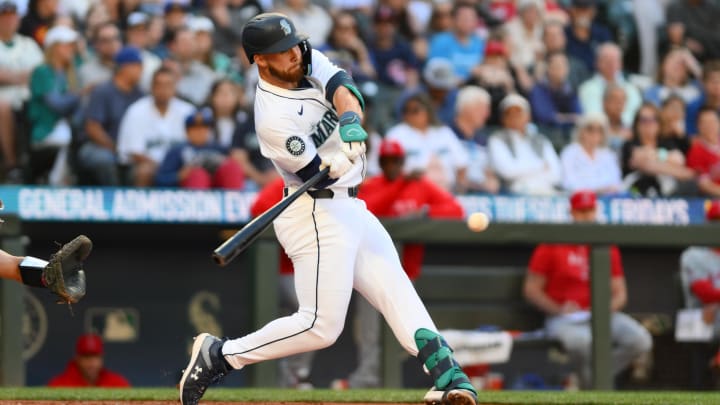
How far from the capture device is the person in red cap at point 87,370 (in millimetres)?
7551

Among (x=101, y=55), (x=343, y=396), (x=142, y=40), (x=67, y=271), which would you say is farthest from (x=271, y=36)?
(x=142, y=40)

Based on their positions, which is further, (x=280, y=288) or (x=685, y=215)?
(x=685, y=215)

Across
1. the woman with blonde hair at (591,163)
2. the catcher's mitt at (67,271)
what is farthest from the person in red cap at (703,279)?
the catcher's mitt at (67,271)

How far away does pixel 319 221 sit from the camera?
467 cm

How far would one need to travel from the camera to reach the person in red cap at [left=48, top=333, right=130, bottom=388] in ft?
24.8

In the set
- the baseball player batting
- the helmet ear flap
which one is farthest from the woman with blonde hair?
the helmet ear flap

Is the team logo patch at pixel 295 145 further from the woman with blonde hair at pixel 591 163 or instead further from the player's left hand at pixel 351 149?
the woman with blonde hair at pixel 591 163

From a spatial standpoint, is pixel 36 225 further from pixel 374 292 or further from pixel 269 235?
pixel 374 292

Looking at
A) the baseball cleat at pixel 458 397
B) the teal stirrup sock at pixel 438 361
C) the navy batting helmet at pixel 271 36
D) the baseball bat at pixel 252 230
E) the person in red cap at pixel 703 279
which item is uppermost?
the navy batting helmet at pixel 271 36

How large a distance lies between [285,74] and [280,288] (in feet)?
9.42

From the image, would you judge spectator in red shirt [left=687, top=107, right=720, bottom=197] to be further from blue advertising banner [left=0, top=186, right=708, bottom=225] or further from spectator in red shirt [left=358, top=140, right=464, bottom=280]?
spectator in red shirt [left=358, top=140, right=464, bottom=280]

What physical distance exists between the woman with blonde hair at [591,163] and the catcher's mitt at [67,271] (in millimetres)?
5101

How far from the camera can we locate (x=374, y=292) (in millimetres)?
4699

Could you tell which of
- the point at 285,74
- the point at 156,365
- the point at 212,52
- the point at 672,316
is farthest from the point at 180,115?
the point at 285,74
